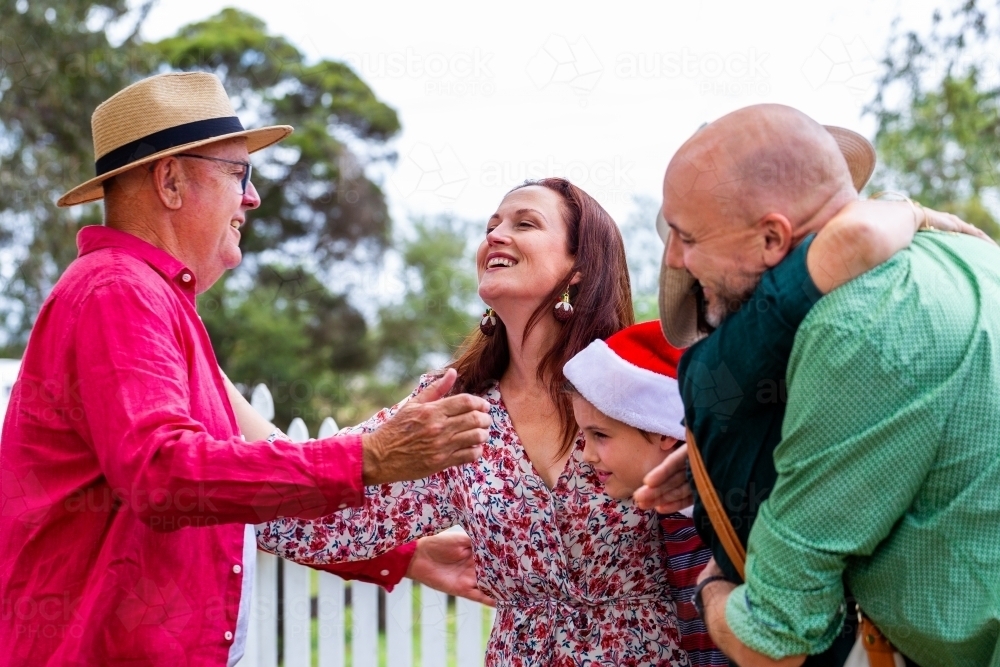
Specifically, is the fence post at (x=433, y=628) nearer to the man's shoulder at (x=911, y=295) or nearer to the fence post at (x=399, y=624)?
the fence post at (x=399, y=624)

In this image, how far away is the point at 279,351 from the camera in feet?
33.3

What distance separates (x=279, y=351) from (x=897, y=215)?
9161mm

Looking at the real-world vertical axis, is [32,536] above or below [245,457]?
below

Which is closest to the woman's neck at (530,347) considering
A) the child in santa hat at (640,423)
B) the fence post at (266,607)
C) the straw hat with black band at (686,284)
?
the child in santa hat at (640,423)

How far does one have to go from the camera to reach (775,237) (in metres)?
1.48

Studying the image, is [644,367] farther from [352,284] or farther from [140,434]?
[352,284]

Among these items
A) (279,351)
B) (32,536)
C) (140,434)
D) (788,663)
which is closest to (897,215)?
(788,663)

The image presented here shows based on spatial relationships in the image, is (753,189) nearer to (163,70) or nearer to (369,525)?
(369,525)

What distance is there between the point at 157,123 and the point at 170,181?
14 centimetres

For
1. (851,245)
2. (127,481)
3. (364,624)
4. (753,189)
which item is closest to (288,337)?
(364,624)

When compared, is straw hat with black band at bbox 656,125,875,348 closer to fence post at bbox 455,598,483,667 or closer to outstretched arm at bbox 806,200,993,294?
outstretched arm at bbox 806,200,993,294

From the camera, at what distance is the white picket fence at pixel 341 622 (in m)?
3.41

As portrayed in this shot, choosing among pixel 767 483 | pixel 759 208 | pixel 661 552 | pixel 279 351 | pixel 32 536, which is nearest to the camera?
pixel 759 208

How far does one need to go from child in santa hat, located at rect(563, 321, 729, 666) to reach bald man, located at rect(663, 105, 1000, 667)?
708mm
